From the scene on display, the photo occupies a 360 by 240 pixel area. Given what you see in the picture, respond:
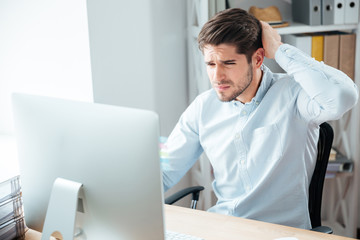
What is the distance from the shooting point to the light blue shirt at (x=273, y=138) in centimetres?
168

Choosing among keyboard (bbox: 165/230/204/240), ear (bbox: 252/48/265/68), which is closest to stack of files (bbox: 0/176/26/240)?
keyboard (bbox: 165/230/204/240)

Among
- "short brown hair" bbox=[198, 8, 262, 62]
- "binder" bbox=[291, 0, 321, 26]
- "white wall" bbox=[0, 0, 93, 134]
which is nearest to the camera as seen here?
"short brown hair" bbox=[198, 8, 262, 62]

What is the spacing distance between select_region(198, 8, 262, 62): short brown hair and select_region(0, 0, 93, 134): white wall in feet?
1.91

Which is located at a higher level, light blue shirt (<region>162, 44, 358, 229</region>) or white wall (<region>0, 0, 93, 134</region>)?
white wall (<region>0, 0, 93, 134</region>)

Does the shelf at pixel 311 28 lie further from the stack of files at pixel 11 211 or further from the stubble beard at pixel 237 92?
the stack of files at pixel 11 211

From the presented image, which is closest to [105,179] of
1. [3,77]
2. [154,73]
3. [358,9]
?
[3,77]

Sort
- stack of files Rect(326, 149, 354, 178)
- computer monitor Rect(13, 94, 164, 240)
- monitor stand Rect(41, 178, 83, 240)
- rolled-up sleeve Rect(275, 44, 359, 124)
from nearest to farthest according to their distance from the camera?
computer monitor Rect(13, 94, 164, 240) → monitor stand Rect(41, 178, 83, 240) → rolled-up sleeve Rect(275, 44, 359, 124) → stack of files Rect(326, 149, 354, 178)

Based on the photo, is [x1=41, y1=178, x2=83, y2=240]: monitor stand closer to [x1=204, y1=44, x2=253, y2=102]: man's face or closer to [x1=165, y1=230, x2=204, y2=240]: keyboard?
[x1=165, y1=230, x2=204, y2=240]: keyboard

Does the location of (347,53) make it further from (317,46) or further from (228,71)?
(228,71)

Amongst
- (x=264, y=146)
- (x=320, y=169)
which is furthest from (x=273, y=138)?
(x=320, y=169)

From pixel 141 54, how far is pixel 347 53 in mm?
1052

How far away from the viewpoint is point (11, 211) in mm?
1518

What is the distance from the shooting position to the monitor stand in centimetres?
118

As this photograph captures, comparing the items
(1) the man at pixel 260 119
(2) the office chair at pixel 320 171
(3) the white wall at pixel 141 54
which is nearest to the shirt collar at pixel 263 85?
(1) the man at pixel 260 119
